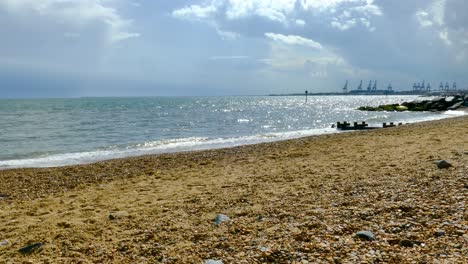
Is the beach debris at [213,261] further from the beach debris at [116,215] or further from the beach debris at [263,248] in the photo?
the beach debris at [116,215]

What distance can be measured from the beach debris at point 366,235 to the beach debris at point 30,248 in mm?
4746

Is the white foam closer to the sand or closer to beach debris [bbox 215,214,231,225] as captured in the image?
the sand

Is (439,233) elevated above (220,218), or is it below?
above

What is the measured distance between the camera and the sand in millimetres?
4559

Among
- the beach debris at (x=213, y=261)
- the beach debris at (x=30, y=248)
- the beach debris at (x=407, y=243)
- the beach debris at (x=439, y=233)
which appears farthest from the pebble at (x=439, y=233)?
the beach debris at (x=30, y=248)

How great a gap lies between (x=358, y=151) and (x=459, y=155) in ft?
11.7

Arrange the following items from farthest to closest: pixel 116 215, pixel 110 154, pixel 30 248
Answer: pixel 110 154 → pixel 116 215 → pixel 30 248

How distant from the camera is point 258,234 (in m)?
5.20

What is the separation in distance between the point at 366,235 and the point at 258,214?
79.4 inches

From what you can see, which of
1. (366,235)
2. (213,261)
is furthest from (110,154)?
(366,235)

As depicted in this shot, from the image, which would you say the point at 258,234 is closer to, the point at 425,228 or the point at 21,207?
the point at 425,228

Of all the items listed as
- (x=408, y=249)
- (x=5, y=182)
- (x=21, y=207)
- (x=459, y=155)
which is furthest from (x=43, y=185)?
(x=459, y=155)

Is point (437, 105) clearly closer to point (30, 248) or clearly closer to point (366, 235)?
point (366, 235)

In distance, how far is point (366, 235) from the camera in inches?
186
